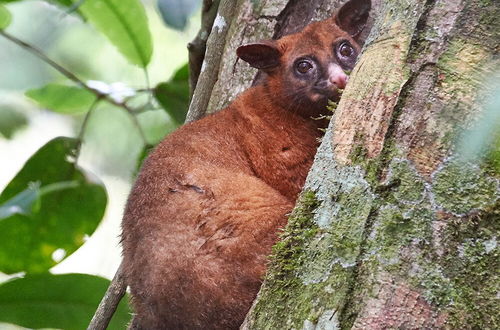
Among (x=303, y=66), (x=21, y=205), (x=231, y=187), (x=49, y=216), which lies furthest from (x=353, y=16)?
(x=21, y=205)

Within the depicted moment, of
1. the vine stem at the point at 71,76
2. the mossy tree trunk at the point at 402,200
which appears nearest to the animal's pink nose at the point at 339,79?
the vine stem at the point at 71,76

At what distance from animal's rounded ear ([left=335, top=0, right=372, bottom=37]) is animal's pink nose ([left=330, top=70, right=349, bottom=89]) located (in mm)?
415

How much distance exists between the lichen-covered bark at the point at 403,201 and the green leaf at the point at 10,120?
2.68m

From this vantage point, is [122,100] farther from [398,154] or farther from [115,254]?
[398,154]

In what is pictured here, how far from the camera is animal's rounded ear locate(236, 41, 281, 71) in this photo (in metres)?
4.13

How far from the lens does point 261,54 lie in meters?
4.25

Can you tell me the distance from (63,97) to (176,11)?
2.70 metres

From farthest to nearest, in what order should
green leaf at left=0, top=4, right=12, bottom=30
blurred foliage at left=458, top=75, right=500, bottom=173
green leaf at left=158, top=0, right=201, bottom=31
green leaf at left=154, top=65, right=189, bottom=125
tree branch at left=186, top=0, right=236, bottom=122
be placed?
green leaf at left=154, top=65, right=189, bottom=125, tree branch at left=186, top=0, right=236, bottom=122, green leaf at left=0, top=4, right=12, bottom=30, green leaf at left=158, top=0, right=201, bottom=31, blurred foliage at left=458, top=75, right=500, bottom=173

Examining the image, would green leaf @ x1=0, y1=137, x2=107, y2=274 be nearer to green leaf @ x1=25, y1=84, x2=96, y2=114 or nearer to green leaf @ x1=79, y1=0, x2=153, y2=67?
green leaf @ x1=25, y1=84, x2=96, y2=114

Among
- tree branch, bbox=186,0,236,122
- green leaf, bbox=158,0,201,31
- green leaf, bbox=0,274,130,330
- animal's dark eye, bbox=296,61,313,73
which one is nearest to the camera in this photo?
green leaf, bbox=158,0,201,31

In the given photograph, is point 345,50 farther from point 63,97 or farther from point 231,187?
point 63,97

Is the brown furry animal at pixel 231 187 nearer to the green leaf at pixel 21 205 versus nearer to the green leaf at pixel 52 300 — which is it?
the green leaf at pixel 21 205

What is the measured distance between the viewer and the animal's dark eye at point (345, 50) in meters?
4.27

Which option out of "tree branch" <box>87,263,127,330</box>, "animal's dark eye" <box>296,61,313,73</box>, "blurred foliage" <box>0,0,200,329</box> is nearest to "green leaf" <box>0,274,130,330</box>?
"blurred foliage" <box>0,0,200,329</box>
